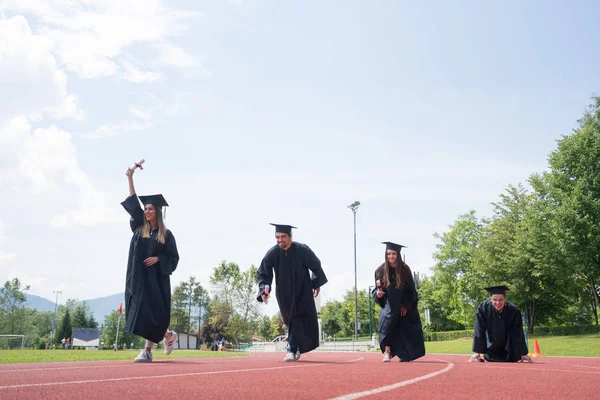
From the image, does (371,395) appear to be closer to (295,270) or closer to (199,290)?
(295,270)

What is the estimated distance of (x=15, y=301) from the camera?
91.3 meters

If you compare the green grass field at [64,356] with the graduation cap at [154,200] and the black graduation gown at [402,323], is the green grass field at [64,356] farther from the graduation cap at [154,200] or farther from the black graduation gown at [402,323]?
the black graduation gown at [402,323]

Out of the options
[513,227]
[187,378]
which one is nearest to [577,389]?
[187,378]

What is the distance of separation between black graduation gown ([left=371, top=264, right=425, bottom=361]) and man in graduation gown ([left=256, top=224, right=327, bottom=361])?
2039 millimetres

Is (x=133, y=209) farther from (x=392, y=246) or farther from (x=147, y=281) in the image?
(x=392, y=246)

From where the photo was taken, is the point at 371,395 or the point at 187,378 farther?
the point at 187,378

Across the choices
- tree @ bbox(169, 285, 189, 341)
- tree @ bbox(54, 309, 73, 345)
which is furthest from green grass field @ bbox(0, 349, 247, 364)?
tree @ bbox(54, 309, 73, 345)

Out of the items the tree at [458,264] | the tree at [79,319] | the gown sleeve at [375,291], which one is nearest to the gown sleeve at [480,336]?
the gown sleeve at [375,291]

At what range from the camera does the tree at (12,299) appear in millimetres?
89500

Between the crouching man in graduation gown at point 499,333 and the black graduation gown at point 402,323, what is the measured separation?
120 cm

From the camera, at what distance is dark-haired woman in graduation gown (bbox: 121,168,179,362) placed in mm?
8078

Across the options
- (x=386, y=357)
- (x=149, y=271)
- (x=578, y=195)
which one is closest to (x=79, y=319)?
(x=578, y=195)

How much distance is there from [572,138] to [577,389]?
107ft

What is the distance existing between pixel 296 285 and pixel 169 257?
2192mm
